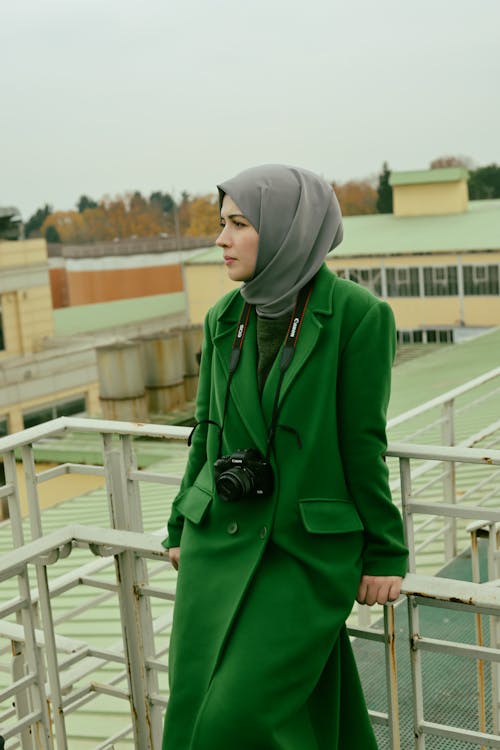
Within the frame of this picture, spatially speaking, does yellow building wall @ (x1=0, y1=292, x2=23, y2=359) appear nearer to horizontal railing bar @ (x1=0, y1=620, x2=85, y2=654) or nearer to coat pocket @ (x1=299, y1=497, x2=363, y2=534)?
horizontal railing bar @ (x1=0, y1=620, x2=85, y2=654)

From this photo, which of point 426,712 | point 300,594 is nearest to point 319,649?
point 300,594

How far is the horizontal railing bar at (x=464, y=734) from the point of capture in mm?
1663

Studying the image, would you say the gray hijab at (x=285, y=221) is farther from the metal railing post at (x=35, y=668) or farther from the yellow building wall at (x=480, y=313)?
the yellow building wall at (x=480, y=313)

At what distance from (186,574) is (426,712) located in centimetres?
212

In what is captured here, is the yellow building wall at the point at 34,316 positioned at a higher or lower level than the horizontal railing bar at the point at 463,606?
lower

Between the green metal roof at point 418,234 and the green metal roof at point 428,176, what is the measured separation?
106 cm

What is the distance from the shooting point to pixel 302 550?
5.23ft

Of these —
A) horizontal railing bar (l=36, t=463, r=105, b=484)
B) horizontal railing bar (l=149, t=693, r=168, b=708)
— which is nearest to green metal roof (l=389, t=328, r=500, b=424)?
horizontal railing bar (l=36, t=463, r=105, b=484)

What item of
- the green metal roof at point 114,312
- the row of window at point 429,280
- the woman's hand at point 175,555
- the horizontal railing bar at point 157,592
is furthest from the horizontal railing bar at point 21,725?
the green metal roof at point 114,312

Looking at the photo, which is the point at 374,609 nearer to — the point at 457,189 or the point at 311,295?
the point at 311,295

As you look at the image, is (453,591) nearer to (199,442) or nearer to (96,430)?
(199,442)

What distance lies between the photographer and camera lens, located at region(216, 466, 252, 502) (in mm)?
1577

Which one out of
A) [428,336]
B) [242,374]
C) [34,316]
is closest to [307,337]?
[242,374]

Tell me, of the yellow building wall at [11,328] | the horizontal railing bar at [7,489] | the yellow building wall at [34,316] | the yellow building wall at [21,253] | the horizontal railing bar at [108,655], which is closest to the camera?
the horizontal railing bar at [108,655]
